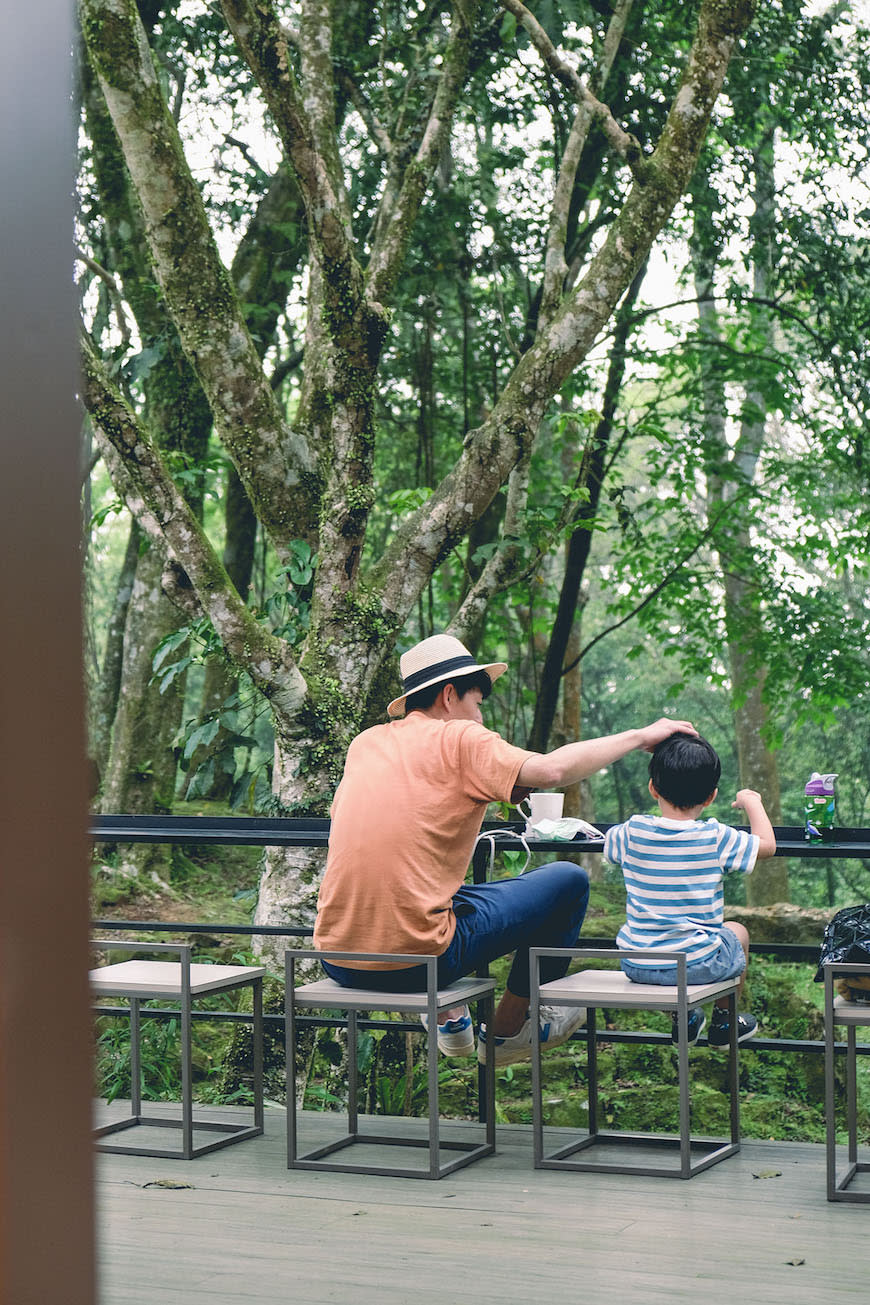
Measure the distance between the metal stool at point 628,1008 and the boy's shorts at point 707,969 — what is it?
0.08 ft

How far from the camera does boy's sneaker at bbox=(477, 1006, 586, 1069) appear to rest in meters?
4.20

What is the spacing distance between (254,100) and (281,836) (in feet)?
24.6

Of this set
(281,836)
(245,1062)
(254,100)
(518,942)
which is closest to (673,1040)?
(518,942)

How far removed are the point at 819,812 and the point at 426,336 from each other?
22.5 feet

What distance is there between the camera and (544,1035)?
166 inches

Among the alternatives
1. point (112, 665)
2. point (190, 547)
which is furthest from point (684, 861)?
point (112, 665)

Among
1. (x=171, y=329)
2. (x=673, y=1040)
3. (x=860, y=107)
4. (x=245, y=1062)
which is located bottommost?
(x=245, y=1062)

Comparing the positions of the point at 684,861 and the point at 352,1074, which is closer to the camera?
the point at 684,861

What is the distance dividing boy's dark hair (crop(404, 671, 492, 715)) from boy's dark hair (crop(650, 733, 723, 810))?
55cm

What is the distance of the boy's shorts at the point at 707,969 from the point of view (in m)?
3.87

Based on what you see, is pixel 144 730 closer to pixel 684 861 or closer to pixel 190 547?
pixel 190 547

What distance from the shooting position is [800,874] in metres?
20.7

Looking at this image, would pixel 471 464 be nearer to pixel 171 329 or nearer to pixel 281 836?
pixel 281 836

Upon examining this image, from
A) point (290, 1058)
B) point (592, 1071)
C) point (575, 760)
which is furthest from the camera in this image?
point (592, 1071)
